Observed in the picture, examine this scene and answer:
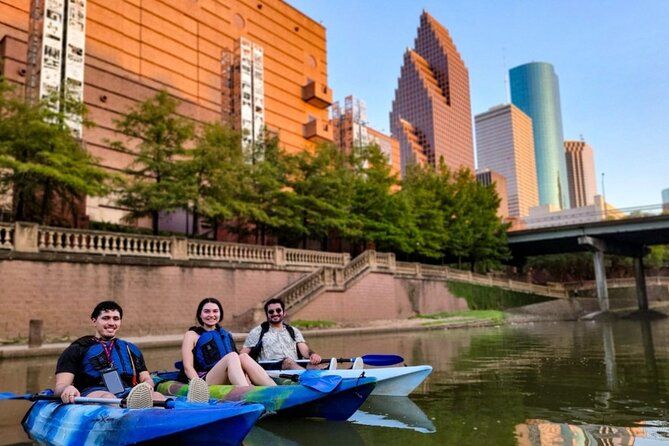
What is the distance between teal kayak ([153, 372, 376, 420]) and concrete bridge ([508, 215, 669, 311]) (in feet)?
135

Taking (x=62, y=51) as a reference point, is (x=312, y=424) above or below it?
below

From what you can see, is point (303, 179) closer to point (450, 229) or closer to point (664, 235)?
point (450, 229)

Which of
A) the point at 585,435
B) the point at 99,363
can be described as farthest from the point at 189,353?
Answer: the point at 585,435

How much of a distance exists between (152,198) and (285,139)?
25.6 meters

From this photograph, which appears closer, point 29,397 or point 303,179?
point 29,397

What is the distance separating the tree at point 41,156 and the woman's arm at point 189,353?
573 inches

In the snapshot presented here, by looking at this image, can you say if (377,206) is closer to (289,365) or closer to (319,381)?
(289,365)

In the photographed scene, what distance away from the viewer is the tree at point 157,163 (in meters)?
23.0

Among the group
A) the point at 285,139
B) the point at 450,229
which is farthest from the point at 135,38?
the point at 450,229

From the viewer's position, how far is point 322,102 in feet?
172

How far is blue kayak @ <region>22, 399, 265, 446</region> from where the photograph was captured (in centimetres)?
421

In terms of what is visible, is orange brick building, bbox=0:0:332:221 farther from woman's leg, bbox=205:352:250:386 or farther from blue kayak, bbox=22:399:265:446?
blue kayak, bbox=22:399:265:446

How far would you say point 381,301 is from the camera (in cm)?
3153

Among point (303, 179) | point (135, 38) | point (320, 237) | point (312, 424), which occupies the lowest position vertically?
point (312, 424)
